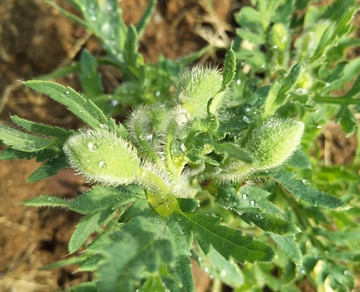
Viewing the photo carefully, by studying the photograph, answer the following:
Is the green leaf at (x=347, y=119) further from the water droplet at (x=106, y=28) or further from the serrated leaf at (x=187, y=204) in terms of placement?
the water droplet at (x=106, y=28)

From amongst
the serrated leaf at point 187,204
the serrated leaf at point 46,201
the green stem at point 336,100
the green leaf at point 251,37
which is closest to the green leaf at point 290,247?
the serrated leaf at point 187,204

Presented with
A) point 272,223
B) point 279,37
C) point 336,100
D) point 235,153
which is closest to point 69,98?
point 235,153

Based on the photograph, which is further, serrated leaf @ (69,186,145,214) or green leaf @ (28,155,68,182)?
green leaf @ (28,155,68,182)

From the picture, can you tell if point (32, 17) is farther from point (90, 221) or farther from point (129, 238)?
point (129, 238)

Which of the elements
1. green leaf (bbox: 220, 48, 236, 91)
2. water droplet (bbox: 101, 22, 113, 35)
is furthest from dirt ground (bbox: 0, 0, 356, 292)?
green leaf (bbox: 220, 48, 236, 91)

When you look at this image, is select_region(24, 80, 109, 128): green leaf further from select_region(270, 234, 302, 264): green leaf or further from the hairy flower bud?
select_region(270, 234, 302, 264): green leaf

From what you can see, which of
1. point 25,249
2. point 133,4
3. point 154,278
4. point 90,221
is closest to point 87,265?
point 90,221
